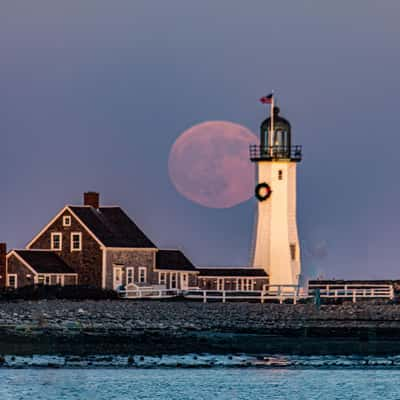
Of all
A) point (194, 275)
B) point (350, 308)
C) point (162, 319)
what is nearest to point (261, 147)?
point (194, 275)

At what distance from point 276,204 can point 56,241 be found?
384 inches

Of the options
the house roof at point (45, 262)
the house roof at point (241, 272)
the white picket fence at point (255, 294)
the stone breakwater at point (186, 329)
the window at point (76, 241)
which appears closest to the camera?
the stone breakwater at point (186, 329)

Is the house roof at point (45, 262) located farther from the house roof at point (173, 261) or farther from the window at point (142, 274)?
the house roof at point (173, 261)

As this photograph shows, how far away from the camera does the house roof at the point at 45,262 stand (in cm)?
7588

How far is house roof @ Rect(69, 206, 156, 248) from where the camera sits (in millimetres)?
77438

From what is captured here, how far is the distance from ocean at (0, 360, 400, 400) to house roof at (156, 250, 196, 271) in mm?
29665

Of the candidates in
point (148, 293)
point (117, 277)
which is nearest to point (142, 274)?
point (117, 277)

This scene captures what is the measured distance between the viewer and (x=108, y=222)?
260 ft

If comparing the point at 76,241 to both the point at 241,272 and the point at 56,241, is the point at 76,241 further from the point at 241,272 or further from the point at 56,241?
the point at 241,272

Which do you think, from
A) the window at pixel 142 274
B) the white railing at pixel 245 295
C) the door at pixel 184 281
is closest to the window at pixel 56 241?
the window at pixel 142 274

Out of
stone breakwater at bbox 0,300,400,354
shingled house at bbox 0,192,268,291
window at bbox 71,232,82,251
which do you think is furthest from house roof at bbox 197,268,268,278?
stone breakwater at bbox 0,300,400,354

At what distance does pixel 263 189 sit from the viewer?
8000cm

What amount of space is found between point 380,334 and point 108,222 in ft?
80.2

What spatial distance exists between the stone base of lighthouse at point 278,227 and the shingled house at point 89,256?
4039mm
